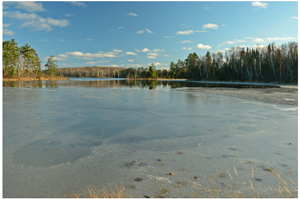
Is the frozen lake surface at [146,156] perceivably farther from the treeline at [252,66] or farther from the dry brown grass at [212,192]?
the treeline at [252,66]

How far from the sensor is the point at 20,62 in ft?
220

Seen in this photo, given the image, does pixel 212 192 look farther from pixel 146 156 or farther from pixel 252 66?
pixel 252 66

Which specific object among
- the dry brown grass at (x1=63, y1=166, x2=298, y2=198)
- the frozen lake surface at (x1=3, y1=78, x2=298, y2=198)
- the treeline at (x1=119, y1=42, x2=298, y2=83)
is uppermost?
the treeline at (x1=119, y1=42, x2=298, y2=83)

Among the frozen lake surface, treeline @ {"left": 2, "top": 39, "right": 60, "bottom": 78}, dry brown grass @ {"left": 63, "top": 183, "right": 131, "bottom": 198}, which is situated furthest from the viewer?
treeline @ {"left": 2, "top": 39, "right": 60, "bottom": 78}

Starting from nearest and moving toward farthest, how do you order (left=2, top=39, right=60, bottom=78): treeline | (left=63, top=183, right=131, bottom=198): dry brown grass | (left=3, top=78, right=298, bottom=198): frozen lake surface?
(left=63, top=183, right=131, bottom=198): dry brown grass < (left=3, top=78, right=298, bottom=198): frozen lake surface < (left=2, top=39, right=60, bottom=78): treeline

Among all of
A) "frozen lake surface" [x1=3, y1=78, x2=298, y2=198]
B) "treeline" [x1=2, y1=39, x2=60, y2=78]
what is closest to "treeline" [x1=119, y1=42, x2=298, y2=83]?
"frozen lake surface" [x1=3, y1=78, x2=298, y2=198]

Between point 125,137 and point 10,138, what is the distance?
2.64 metres

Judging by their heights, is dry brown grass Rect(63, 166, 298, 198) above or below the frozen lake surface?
below

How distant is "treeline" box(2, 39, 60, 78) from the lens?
57.3 m

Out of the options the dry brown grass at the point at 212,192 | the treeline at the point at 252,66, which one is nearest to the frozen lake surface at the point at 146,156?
the dry brown grass at the point at 212,192

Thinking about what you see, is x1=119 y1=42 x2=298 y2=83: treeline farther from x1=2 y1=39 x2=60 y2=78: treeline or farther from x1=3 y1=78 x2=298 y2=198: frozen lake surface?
x1=2 y1=39 x2=60 y2=78: treeline

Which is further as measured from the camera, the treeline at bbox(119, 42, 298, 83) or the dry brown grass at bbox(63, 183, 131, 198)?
the treeline at bbox(119, 42, 298, 83)

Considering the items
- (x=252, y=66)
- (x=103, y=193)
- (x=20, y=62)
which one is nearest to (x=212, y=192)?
(x=103, y=193)

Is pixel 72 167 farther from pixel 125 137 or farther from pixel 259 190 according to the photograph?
pixel 259 190
